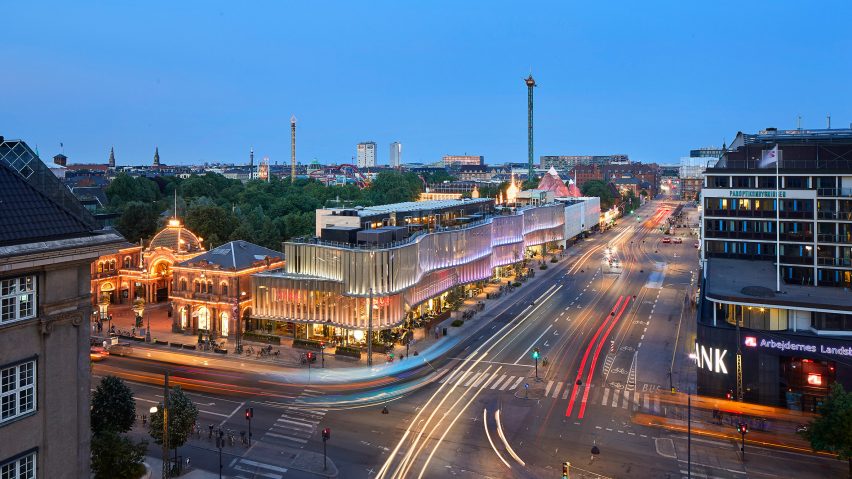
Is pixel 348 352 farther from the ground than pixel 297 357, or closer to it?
farther from the ground

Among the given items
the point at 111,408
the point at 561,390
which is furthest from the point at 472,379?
the point at 111,408

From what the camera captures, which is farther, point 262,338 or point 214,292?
point 214,292

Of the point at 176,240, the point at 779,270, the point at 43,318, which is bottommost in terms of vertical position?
the point at 779,270

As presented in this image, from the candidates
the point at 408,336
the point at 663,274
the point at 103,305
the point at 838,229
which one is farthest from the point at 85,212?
the point at 663,274

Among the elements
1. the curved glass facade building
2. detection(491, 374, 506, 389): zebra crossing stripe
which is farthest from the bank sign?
the curved glass facade building

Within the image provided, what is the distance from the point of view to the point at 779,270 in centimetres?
6319

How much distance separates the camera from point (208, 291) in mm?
73188

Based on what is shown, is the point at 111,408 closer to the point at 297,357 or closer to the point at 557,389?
the point at 297,357

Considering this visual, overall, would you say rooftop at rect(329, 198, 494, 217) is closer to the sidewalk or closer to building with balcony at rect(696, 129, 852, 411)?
the sidewalk

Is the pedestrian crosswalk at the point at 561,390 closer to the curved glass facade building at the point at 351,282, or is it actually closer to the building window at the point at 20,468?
the curved glass facade building at the point at 351,282

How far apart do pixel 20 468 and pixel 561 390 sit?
40407 millimetres

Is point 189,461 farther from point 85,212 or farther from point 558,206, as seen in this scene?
point 558,206

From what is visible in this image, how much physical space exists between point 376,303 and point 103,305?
37.5 metres

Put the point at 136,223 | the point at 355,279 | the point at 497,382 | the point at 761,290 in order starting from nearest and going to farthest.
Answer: the point at 761,290 → the point at 497,382 → the point at 355,279 → the point at 136,223
